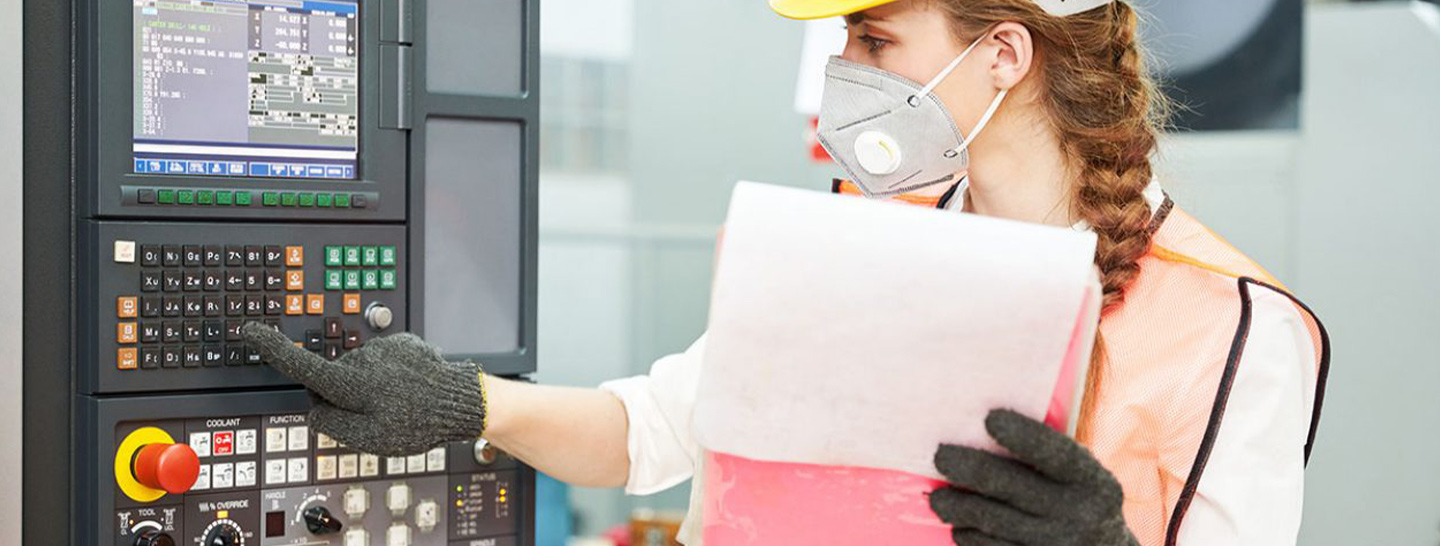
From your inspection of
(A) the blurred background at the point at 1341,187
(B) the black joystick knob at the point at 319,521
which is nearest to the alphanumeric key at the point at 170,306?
(B) the black joystick knob at the point at 319,521

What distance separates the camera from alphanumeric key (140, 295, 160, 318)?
1.09m

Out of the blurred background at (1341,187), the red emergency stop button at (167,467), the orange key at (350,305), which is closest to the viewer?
the red emergency stop button at (167,467)

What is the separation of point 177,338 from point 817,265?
56 cm

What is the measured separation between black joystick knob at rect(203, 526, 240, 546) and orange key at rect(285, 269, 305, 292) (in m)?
Result: 0.21

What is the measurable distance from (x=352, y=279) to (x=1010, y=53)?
65 centimetres

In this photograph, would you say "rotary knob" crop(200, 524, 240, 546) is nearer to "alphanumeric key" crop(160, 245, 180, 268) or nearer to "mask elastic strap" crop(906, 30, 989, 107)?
"alphanumeric key" crop(160, 245, 180, 268)

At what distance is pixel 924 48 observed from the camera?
130 centimetres

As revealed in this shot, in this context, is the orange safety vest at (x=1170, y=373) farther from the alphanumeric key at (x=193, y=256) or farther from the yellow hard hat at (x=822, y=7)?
the alphanumeric key at (x=193, y=256)

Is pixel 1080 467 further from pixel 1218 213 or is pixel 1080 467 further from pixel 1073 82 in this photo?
pixel 1218 213

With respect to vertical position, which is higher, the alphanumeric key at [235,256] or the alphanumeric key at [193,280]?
the alphanumeric key at [235,256]

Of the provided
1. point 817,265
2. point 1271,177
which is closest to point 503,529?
point 817,265

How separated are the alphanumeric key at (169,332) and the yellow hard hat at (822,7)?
60 centimetres

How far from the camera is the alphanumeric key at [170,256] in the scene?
43.0 inches

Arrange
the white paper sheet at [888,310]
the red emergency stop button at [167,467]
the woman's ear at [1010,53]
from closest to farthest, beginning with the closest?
the white paper sheet at [888,310], the red emergency stop button at [167,467], the woman's ear at [1010,53]
